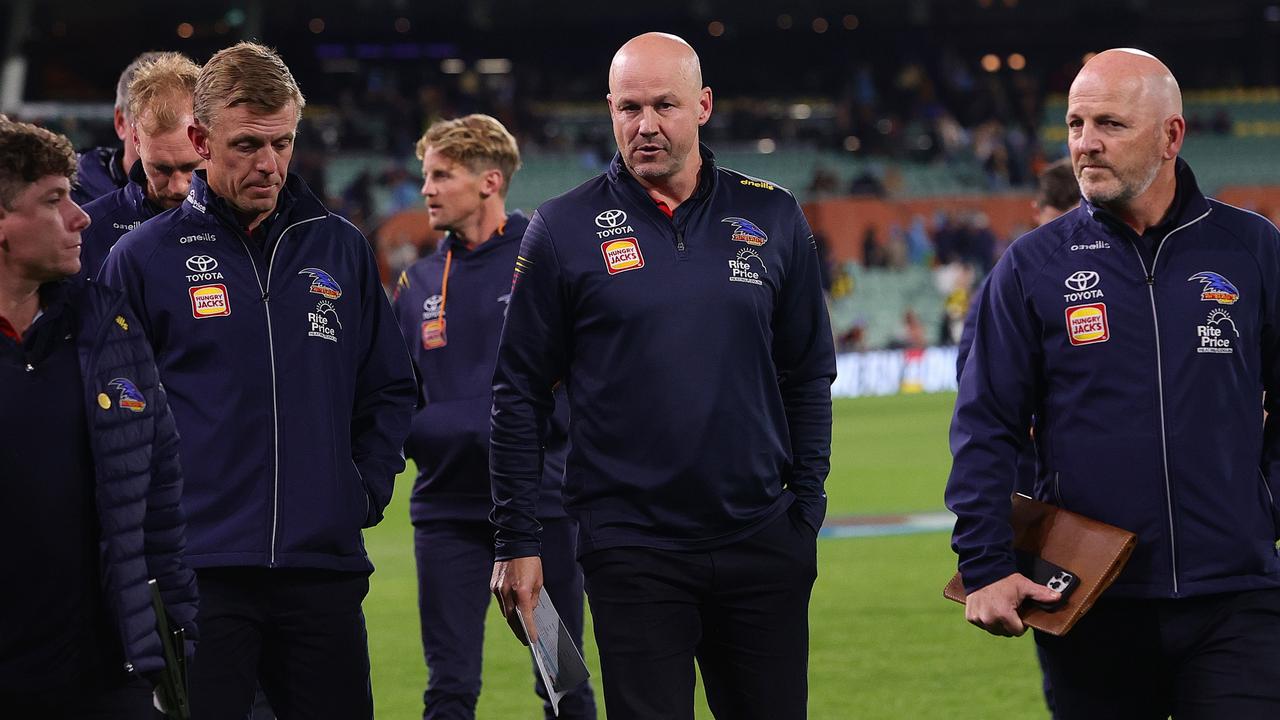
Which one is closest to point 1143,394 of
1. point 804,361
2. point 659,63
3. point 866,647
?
point 804,361

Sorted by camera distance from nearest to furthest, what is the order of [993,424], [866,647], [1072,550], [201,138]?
[1072,550]
[993,424]
[201,138]
[866,647]

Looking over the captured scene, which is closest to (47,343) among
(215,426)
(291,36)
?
(215,426)

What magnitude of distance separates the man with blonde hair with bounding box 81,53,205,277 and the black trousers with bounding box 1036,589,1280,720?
9.62ft

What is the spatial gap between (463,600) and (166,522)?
2.41 m

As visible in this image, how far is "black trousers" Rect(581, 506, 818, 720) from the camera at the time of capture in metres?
4.27

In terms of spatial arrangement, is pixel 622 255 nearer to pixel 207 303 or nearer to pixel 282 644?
pixel 207 303

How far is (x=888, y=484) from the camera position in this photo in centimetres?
1620

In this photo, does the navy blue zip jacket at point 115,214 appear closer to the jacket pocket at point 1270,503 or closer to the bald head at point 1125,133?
the bald head at point 1125,133

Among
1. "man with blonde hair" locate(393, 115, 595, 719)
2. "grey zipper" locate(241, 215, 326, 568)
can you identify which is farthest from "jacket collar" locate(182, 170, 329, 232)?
"man with blonde hair" locate(393, 115, 595, 719)

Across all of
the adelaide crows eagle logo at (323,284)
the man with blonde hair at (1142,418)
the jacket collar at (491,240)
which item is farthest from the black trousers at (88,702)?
the jacket collar at (491,240)

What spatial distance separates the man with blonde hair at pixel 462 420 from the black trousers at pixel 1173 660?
2201mm

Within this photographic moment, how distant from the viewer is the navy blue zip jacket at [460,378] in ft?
20.0

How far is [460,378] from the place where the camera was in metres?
6.21

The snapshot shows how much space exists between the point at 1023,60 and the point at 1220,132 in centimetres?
698
